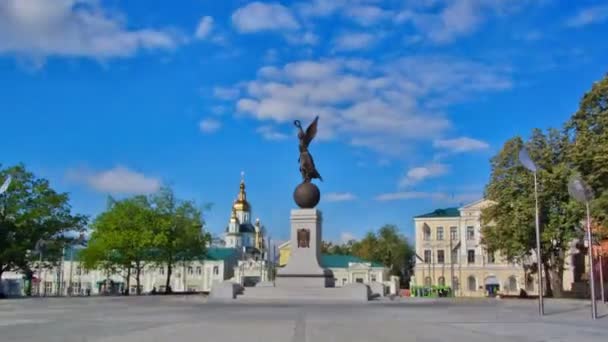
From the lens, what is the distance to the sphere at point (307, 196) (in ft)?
112

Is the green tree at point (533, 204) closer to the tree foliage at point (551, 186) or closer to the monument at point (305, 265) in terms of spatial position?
the tree foliage at point (551, 186)

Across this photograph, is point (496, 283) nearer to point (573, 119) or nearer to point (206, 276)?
point (573, 119)

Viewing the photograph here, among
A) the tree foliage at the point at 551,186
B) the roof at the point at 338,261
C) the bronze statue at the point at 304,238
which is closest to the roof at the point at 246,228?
the roof at the point at 338,261

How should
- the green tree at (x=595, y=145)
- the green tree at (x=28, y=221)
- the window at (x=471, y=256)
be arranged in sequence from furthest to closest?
1. the window at (x=471, y=256)
2. the green tree at (x=28, y=221)
3. the green tree at (x=595, y=145)

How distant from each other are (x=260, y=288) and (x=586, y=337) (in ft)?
64.0

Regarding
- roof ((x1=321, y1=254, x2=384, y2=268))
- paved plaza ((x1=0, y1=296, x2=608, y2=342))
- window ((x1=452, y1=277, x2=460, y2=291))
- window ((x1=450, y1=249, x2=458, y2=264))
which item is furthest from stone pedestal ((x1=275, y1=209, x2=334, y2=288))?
roof ((x1=321, y1=254, x2=384, y2=268))

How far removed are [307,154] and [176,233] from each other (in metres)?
22.8

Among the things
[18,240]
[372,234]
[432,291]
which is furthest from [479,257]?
[18,240]

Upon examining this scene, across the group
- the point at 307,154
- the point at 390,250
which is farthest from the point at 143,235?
the point at 390,250

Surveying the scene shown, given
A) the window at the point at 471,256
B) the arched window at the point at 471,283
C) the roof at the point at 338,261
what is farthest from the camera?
the roof at the point at 338,261

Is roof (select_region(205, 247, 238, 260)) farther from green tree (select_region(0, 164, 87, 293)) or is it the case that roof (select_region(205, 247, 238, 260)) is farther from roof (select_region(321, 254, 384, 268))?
green tree (select_region(0, 164, 87, 293))

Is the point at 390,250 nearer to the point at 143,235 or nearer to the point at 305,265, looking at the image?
the point at 143,235

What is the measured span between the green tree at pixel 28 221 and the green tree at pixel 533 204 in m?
33.8

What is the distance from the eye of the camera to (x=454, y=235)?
268 feet
